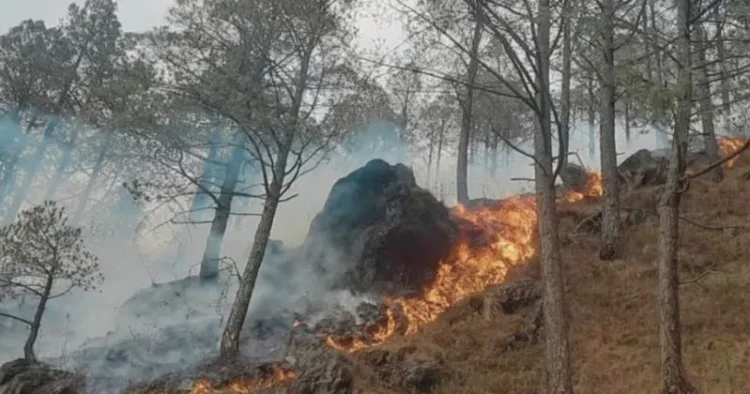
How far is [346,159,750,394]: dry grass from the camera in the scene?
9.70 metres

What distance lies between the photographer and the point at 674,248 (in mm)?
9312

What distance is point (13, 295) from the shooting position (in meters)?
16.0

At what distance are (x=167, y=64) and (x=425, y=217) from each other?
27.6 feet

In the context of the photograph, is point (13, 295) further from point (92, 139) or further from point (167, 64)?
point (92, 139)

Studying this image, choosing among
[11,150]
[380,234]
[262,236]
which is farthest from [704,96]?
[11,150]

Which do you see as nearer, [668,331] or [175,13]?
[668,331]

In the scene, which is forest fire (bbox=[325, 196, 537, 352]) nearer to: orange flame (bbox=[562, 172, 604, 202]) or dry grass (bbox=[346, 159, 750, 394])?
dry grass (bbox=[346, 159, 750, 394])

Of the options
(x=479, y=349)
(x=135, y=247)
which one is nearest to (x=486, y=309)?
(x=479, y=349)

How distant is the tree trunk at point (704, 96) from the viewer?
9.53 m

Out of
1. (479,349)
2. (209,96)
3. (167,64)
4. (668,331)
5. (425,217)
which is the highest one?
(167,64)

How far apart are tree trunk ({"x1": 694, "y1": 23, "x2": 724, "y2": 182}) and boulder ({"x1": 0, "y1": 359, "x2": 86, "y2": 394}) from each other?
12.4 meters

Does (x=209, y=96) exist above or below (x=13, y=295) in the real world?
above

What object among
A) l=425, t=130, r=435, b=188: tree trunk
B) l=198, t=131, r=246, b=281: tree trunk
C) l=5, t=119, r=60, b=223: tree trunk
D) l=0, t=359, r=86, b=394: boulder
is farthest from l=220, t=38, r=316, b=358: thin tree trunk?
l=425, t=130, r=435, b=188: tree trunk

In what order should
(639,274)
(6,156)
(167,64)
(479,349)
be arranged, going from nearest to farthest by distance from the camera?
(479,349)
(639,274)
(167,64)
(6,156)
